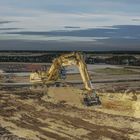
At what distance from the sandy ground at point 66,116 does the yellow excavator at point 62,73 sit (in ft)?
3.33

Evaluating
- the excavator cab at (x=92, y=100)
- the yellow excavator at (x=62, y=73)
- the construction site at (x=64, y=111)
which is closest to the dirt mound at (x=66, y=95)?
the construction site at (x=64, y=111)

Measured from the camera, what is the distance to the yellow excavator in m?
45.5

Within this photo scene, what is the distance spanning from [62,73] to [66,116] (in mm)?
Result: 12807

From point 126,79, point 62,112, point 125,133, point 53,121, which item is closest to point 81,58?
point 62,112

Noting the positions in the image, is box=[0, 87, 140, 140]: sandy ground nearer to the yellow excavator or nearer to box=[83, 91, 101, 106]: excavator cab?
box=[83, 91, 101, 106]: excavator cab

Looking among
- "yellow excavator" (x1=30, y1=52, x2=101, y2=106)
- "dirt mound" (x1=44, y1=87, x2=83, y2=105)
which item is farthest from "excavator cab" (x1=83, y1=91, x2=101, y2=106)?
"dirt mound" (x1=44, y1=87, x2=83, y2=105)

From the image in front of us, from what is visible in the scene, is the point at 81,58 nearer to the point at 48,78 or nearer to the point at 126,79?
the point at 48,78

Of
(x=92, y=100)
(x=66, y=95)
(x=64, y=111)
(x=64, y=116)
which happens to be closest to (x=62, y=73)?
(x=66, y=95)

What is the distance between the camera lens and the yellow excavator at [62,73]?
149 ft

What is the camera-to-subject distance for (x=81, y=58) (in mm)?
47469

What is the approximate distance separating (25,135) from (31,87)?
90.8 ft

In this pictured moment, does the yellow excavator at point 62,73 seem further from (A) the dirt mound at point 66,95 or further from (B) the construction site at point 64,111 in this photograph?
(A) the dirt mound at point 66,95

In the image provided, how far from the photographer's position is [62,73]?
54.2m

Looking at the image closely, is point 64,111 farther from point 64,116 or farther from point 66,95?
point 66,95
